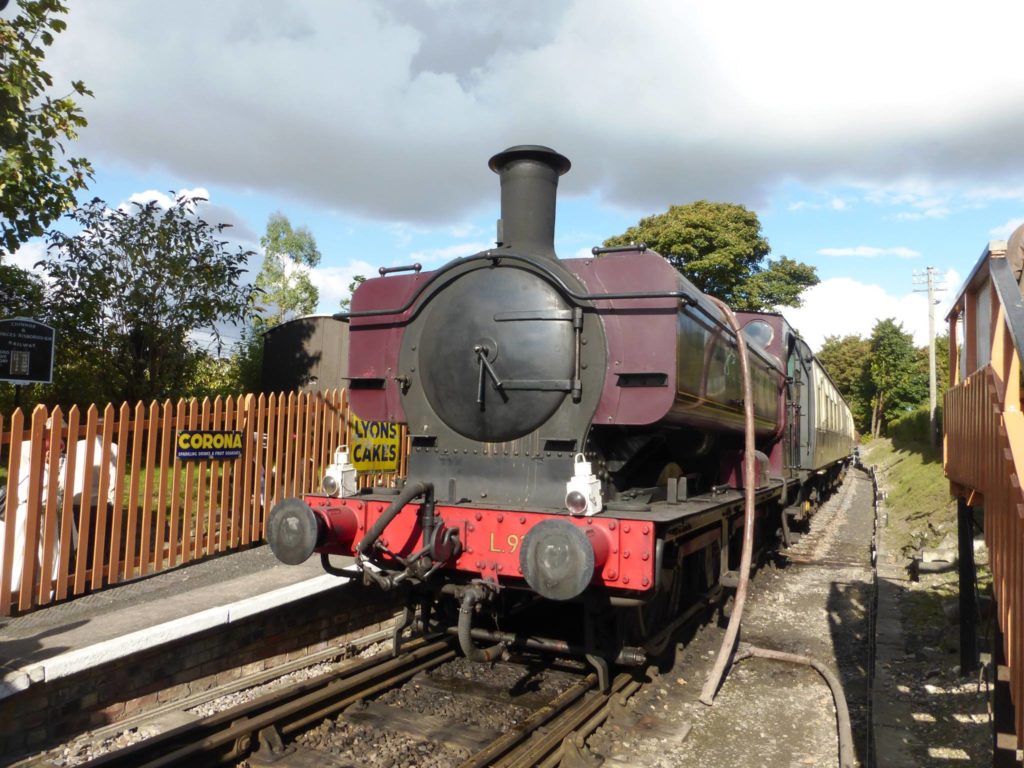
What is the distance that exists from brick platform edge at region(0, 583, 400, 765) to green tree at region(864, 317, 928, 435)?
117ft

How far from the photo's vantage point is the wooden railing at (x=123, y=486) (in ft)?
16.9

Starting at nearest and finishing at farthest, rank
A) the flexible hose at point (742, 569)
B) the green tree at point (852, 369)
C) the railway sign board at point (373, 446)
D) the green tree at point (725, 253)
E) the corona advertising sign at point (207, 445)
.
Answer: the flexible hose at point (742, 569)
the corona advertising sign at point (207, 445)
the railway sign board at point (373, 446)
the green tree at point (725, 253)
the green tree at point (852, 369)

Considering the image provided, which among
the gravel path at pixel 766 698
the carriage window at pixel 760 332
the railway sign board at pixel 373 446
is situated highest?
the carriage window at pixel 760 332

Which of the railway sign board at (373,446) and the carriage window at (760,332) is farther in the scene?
the railway sign board at (373,446)

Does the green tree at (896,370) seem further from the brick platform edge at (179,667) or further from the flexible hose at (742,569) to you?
the brick platform edge at (179,667)

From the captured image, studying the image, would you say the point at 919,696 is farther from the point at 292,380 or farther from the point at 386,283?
the point at 292,380

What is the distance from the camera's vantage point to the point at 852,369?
50.0 m

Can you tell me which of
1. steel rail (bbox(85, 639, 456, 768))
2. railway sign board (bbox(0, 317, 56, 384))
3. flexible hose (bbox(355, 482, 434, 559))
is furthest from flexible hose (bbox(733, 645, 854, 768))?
railway sign board (bbox(0, 317, 56, 384))

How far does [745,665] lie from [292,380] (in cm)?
1051

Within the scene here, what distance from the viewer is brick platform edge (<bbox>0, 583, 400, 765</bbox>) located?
3709 millimetres

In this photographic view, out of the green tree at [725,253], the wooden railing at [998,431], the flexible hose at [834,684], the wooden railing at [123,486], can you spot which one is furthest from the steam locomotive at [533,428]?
the green tree at [725,253]

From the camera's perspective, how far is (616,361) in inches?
163

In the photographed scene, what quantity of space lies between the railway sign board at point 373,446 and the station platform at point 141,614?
1895 mm

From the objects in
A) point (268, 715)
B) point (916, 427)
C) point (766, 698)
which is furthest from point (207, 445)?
point (916, 427)
